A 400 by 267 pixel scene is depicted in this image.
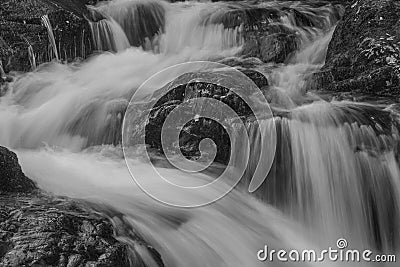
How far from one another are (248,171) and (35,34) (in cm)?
552

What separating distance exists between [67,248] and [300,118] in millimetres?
3937

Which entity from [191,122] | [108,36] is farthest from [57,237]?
[108,36]

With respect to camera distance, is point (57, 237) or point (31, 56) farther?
point (31, 56)

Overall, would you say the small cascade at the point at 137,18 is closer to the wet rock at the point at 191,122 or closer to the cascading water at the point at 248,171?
the cascading water at the point at 248,171

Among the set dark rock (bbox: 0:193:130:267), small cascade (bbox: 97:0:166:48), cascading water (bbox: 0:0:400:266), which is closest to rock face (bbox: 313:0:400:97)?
cascading water (bbox: 0:0:400:266)

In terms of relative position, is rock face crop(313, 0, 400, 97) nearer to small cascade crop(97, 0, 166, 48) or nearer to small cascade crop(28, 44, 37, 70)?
small cascade crop(97, 0, 166, 48)

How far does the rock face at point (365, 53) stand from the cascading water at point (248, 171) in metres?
0.57

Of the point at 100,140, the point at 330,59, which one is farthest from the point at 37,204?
the point at 330,59

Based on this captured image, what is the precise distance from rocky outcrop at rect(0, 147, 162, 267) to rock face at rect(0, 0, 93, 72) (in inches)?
203

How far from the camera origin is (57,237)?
3727 millimetres

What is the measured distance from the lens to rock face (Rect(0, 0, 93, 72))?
9078 mm

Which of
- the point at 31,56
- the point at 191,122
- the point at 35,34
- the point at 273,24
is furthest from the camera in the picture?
the point at 273,24

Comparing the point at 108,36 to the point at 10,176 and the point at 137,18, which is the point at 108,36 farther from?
the point at 10,176

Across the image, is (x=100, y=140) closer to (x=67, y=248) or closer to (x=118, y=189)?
(x=118, y=189)
